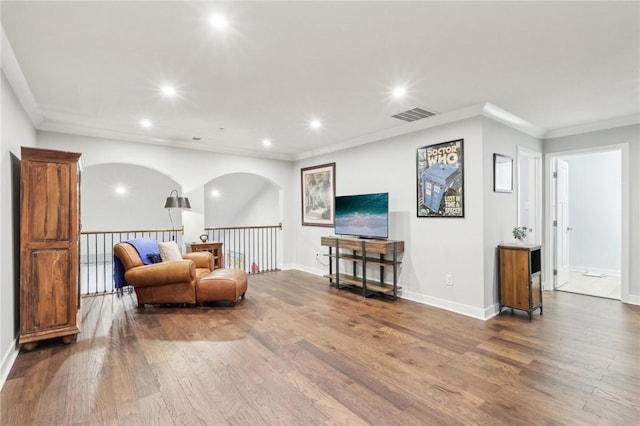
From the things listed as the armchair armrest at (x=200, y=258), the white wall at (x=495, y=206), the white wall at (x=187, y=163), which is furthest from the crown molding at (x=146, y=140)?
the white wall at (x=495, y=206)

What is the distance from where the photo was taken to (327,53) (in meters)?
2.38

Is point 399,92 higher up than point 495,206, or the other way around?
point 399,92

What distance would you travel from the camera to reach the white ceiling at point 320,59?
1.90 m

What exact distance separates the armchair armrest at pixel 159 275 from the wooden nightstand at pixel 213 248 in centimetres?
124

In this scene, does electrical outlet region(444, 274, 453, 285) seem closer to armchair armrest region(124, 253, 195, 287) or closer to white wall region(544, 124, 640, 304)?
white wall region(544, 124, 640, 304)

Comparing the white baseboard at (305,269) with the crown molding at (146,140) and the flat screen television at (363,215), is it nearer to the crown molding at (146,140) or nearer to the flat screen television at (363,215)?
the flat screen television at (363,215)

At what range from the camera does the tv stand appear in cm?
434

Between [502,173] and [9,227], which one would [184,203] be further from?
[502,173]

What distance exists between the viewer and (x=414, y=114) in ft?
12.7

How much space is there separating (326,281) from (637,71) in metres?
4.55

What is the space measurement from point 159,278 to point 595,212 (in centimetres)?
760

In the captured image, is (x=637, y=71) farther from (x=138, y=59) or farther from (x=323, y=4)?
(x=138, y=59)

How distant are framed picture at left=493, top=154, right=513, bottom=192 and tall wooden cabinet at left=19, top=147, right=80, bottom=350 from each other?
4494 mm

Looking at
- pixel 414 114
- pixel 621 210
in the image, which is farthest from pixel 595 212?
pixel 414 114
